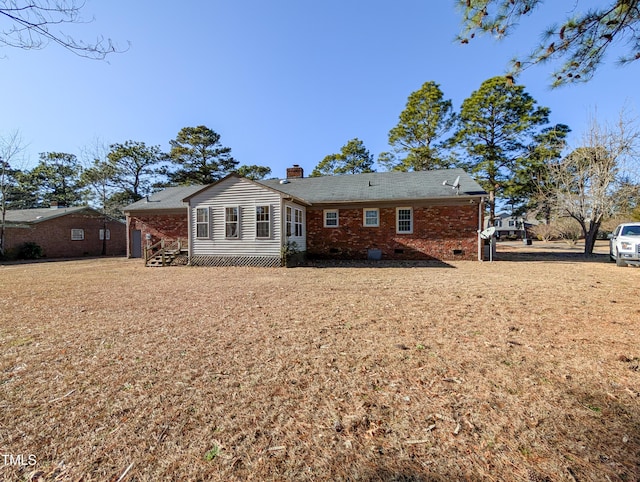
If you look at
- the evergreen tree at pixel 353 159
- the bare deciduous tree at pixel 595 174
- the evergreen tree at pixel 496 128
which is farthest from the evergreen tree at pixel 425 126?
the bare deciduous tree at pixel 595 174

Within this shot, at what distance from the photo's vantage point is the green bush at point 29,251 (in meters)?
19.8

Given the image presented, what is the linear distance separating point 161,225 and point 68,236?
1111cm

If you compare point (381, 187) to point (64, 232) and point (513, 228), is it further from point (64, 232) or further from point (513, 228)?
point (513, 228)

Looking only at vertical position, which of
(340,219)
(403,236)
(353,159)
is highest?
(353,159)

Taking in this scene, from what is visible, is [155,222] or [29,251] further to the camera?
[29,251]

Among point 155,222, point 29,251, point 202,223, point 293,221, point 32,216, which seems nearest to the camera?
point 202,223

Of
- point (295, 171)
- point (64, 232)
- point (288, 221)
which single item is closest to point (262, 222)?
point (288, 221)

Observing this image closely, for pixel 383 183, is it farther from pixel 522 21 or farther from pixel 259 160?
pixel 259 160

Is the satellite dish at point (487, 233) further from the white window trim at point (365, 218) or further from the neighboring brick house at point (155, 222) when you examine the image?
the neighboring brick house at point (155, 222)

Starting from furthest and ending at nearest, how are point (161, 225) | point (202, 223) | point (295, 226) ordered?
point (161, 225)
point (295, 226)
point (202, 223)

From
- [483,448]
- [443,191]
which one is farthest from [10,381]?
[443,191]

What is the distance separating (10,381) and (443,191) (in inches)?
580

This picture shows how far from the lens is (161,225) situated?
17641mm

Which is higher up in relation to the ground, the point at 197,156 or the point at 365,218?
the point at 197,156
